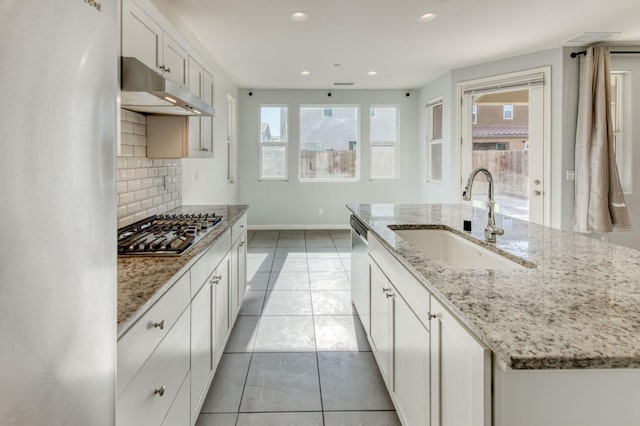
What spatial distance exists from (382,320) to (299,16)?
9.73 ft

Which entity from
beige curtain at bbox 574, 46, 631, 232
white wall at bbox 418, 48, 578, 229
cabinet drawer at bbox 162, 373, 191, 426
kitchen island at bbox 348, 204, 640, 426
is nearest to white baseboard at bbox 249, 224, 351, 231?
white wall at bbox 418, 48, 578, 229

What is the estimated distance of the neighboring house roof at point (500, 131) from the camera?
4.99 m

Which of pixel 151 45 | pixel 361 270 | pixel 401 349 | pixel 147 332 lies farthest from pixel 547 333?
pixel 151 45

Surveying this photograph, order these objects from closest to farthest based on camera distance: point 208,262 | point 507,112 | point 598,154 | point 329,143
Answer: point 208,262, point 598,154, point 507,112, point 329,143

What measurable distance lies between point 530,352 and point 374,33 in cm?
401

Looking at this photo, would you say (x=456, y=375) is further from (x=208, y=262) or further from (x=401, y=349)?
(x=208, y=262)

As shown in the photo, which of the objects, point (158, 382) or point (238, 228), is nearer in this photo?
point (158, 382)

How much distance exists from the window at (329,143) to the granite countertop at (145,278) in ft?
18.1

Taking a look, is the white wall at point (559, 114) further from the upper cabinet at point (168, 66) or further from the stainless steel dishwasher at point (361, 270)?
the upper cabinet at point (168, 66)

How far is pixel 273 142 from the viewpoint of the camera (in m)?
7.27

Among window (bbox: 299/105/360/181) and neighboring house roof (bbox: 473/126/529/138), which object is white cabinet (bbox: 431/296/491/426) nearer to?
neighboring house roof (bbox: 473/126/529/138)

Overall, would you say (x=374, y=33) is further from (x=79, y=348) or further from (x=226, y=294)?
(x=79, y=348)

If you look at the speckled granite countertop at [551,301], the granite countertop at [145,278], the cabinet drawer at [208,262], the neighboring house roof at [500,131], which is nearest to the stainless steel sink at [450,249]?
the speckled granite countertop at [551,301]

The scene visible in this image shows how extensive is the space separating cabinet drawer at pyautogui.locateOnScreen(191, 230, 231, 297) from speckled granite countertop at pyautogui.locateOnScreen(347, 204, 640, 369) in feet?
2.93
